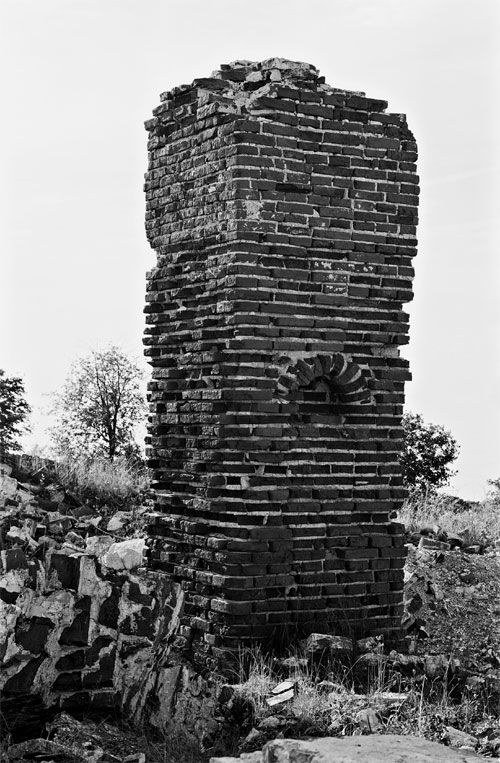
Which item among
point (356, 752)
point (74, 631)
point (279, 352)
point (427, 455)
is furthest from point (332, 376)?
point (427, 455)

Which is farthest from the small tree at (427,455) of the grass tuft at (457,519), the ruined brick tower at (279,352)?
the ruined brick tower at (279,352)

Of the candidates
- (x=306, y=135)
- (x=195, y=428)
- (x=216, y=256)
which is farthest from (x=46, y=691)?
(x=306, y=135)

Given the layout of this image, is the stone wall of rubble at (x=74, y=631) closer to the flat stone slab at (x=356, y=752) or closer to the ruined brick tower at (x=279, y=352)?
the ruined brick tower at (x=279, y=352)

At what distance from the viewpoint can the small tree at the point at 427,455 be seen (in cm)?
2089

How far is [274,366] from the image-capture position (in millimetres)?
8320


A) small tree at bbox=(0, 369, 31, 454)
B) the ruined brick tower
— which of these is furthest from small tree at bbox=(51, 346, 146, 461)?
the ruined brick tower

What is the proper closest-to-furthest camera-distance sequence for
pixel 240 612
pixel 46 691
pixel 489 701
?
pixel 46 691, pixel 489 701, pixel 240 612

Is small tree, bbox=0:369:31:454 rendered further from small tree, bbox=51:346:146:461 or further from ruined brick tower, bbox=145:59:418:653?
ruined brick tower, bbox=145:59:418:653

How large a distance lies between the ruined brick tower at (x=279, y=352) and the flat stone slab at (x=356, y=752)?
2475 mm

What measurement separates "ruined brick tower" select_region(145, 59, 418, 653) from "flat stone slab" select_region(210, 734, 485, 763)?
2475 millimetres

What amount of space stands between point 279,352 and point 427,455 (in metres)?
13.2

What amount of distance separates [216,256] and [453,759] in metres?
4.21

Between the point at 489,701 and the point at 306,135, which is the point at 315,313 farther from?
the point at 489,701

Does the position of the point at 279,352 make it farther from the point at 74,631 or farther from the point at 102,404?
the point at 102,404
